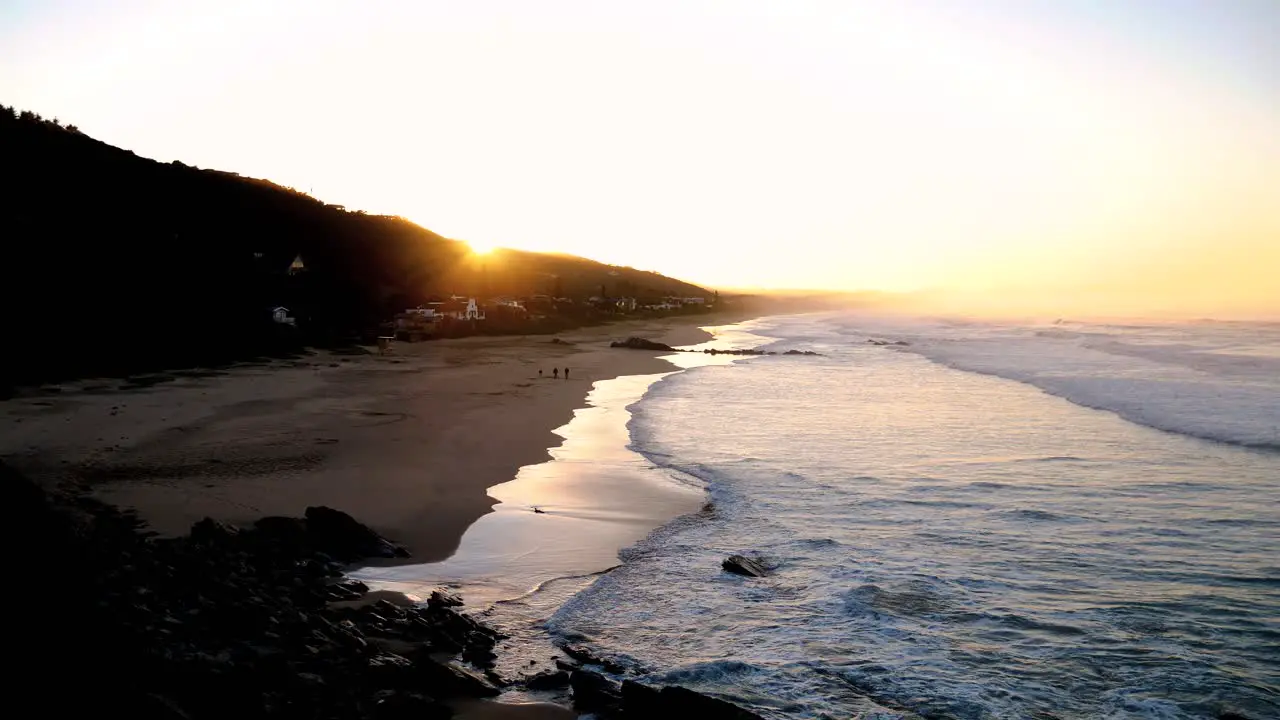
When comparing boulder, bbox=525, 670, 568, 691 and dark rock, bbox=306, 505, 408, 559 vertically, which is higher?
dark rock, bbox=306, 505, 408, 559

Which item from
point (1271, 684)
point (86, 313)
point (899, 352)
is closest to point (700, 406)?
point (1271, 684)

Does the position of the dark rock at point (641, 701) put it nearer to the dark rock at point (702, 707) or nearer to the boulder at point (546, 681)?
the dark rock at point (702, 707)

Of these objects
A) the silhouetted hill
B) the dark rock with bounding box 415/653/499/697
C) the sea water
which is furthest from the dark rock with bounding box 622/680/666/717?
the silhouetted hill

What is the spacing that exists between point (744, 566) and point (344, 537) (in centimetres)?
576

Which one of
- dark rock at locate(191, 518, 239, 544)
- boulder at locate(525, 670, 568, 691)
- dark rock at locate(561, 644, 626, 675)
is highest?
dark rock at locate(191, 518, 239, 544)

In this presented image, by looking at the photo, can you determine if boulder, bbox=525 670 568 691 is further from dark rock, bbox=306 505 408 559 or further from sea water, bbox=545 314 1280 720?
dark rock, bbox=306 505 408 559

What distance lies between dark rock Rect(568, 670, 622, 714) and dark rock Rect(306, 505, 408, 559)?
475 cm

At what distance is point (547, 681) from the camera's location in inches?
286

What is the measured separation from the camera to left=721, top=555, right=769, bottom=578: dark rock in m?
10.6

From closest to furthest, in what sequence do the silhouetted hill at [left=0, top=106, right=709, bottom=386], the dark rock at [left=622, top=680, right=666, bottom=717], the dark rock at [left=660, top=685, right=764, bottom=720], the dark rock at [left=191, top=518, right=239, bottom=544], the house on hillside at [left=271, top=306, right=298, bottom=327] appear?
the dark rock at [left=660, top=685, right=764, bottom=720]
the dark rock at [left=622, top=680, right=666, bottom=717]
the dark rock at [left=191, top=518, right=239, bottom=544]
the silhouetted hill at [left=0, top=106, right=709, bottom=386]
the house on hillside at [left=271, top=306, right=298, bottom=327]

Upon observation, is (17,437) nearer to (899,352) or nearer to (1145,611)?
(1145,611)

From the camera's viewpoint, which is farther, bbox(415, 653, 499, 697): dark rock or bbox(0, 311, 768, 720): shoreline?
bbox(0, 311, 768, 720): shoreline

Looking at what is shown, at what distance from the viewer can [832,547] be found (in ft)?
38.3

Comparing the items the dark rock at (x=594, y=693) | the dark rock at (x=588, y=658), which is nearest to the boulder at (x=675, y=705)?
the dark rock at (x=594, y=693)
